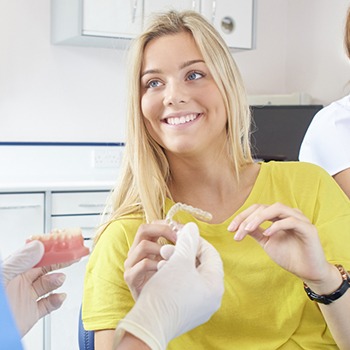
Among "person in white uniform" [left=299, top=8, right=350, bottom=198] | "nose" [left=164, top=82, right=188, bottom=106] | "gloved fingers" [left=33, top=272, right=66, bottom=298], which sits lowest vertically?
"gloved fingers" [left=33, top=272, right=66, bottom=298]

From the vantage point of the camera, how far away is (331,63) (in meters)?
3.86

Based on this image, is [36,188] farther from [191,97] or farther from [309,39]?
[309,39]

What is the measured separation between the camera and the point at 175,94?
140 centimetres

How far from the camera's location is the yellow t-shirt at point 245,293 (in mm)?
1286

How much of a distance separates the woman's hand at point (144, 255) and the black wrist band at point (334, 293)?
29 centimetres

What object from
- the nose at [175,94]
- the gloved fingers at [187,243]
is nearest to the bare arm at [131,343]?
the gloved fingers at [187,243]

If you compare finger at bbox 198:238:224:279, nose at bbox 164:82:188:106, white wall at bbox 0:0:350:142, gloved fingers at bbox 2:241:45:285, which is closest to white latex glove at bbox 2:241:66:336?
gloved fingers at bbox 2:241:45:285

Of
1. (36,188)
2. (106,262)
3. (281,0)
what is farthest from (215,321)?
(281,0)

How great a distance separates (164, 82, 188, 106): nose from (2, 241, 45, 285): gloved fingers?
0.54m

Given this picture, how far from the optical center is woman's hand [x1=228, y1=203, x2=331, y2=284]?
44.4 inches

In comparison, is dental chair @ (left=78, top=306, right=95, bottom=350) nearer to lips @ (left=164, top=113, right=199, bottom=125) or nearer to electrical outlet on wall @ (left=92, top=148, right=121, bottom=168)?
lips @ (left=164, top=113, right=199, bottom=125)

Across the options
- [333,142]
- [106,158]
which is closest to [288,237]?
[333,142]

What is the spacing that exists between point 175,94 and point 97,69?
227cm

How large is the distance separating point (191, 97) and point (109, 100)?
7.44 feet
